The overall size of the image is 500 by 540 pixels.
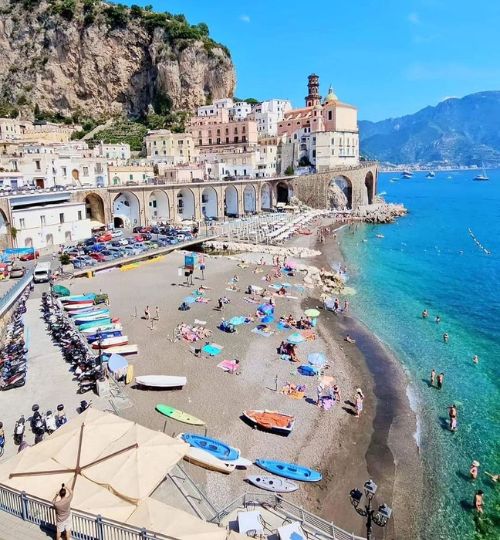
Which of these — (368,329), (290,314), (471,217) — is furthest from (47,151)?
Result: (471,217)

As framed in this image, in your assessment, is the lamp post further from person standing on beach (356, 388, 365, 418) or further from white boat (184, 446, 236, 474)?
person standing on beach (356, 388, 365, 418)

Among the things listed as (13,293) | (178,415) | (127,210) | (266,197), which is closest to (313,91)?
(266,197)

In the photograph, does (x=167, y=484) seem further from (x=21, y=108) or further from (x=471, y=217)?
(x=21, y=108)

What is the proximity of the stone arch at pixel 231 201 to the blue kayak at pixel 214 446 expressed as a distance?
173 feet

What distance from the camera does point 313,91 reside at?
3642 inches

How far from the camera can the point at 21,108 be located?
87.2 meters

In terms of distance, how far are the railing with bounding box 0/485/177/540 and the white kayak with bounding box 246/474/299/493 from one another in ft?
19.6

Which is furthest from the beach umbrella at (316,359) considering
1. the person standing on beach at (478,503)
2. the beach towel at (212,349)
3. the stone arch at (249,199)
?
the stone arch at (249,199)

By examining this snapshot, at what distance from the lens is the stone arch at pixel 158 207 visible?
178 ft

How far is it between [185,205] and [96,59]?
2167 inches

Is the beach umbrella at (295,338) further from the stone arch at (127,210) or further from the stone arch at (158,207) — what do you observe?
the stone arch at (158,207)

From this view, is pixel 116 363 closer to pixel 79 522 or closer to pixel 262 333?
pixel 262 333

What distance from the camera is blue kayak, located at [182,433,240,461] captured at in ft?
44.5

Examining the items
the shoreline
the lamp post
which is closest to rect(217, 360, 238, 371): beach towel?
the shoreline
